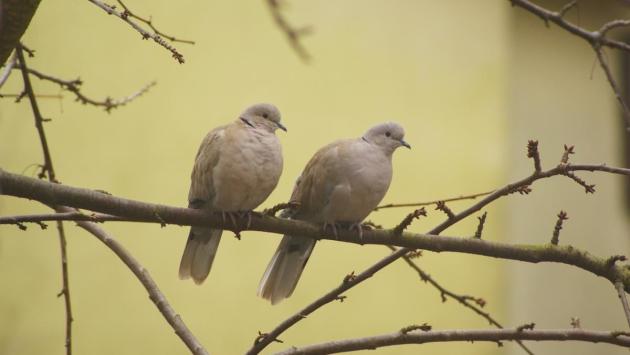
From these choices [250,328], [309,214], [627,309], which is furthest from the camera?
[250,328]

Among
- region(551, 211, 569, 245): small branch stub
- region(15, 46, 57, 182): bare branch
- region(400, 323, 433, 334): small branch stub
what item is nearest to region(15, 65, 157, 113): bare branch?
region(15, 46, 57, 182): bare branch

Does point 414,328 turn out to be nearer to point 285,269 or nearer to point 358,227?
point 358,227

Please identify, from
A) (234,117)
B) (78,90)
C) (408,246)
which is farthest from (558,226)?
(234,117)

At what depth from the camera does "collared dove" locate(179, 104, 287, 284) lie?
1718 mm

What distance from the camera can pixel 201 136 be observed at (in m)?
2.57

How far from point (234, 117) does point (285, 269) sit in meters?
0.81

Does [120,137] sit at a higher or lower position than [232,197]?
higher

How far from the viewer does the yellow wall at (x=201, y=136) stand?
2.41 meters

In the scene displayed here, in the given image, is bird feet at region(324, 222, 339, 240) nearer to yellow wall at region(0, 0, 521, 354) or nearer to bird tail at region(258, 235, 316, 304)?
bird tail at region(258, 235, 316, 304)

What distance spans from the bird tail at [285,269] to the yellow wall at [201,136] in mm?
705

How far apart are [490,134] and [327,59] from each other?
0.80 m

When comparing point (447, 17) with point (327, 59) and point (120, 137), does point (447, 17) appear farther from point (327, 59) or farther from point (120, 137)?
point (120, 137)

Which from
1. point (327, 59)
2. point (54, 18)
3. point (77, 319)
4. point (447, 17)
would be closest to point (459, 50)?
point (447, 17)

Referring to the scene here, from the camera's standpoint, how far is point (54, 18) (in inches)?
89.7
